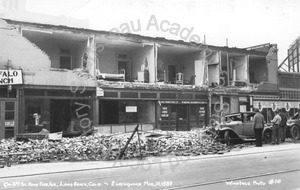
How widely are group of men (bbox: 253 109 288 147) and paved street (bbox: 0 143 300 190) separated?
152 inches

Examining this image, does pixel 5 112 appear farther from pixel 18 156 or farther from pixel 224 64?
pixel 224 64

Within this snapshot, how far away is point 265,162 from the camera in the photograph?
442 inches

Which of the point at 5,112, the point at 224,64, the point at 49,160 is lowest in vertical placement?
the point at 49,160

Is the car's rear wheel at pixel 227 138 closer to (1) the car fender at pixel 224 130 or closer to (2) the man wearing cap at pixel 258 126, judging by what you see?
(1) the car fender at pixel 224 130

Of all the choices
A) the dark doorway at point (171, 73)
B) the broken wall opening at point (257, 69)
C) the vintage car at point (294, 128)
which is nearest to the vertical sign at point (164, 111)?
the dark doorway at point (171, 73)

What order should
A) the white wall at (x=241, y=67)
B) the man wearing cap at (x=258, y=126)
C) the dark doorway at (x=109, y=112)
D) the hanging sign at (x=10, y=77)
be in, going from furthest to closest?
1. the white wall at (x=241, y=67)
2. the dark doorway at (x=109, y=112)
3. the hanging sign at (x=10, y=77)
4. the man wearing cap at (x=258, y=126)

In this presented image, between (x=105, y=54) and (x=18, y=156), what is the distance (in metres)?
12.6

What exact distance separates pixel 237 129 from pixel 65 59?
12.1 m

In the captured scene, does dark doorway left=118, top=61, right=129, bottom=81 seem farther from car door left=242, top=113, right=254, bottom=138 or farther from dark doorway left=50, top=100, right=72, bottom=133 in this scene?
car door left=242, top=113, right=254, bottom=138

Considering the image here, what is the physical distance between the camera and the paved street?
7.56 metres

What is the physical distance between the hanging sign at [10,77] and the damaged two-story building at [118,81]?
17cm

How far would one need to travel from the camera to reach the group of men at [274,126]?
16.3 meters

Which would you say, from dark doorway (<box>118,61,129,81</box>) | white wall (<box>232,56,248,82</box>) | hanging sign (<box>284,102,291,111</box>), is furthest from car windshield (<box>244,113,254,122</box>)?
hanging sign (<box>284,102,291,111</box>)

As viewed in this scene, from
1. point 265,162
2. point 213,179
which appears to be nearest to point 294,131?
point 265,162
